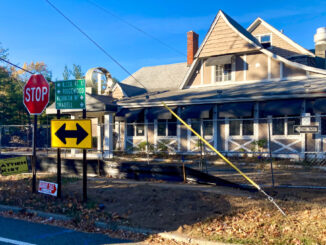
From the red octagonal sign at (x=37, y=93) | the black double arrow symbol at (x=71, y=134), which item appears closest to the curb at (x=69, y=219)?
the black double arrow symbol at (x=71, y=134)

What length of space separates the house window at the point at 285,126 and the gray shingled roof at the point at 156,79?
837cm

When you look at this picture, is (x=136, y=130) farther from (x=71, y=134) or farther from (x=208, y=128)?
(x=71, y=134)

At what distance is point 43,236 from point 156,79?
18722mm

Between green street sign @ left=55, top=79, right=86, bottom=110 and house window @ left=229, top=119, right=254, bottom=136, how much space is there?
9.42m

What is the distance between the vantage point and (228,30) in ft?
55.9

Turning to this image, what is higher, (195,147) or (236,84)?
(236,84)

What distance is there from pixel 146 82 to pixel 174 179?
50.0ft

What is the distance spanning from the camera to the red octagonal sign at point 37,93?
27.5 feet

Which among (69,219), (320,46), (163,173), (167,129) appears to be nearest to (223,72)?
(167,129)

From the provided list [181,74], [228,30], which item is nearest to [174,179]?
[228,30]

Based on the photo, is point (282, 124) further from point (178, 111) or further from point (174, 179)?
point (174, 179)

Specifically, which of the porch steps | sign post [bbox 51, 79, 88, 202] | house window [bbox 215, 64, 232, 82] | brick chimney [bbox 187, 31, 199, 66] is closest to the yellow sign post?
sign post [bbox 51, 79, 88, 202]

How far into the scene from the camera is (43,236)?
5.66 m

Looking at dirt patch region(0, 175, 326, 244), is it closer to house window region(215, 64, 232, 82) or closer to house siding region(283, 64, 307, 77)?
house siding region(283, 64, 307, 77)
